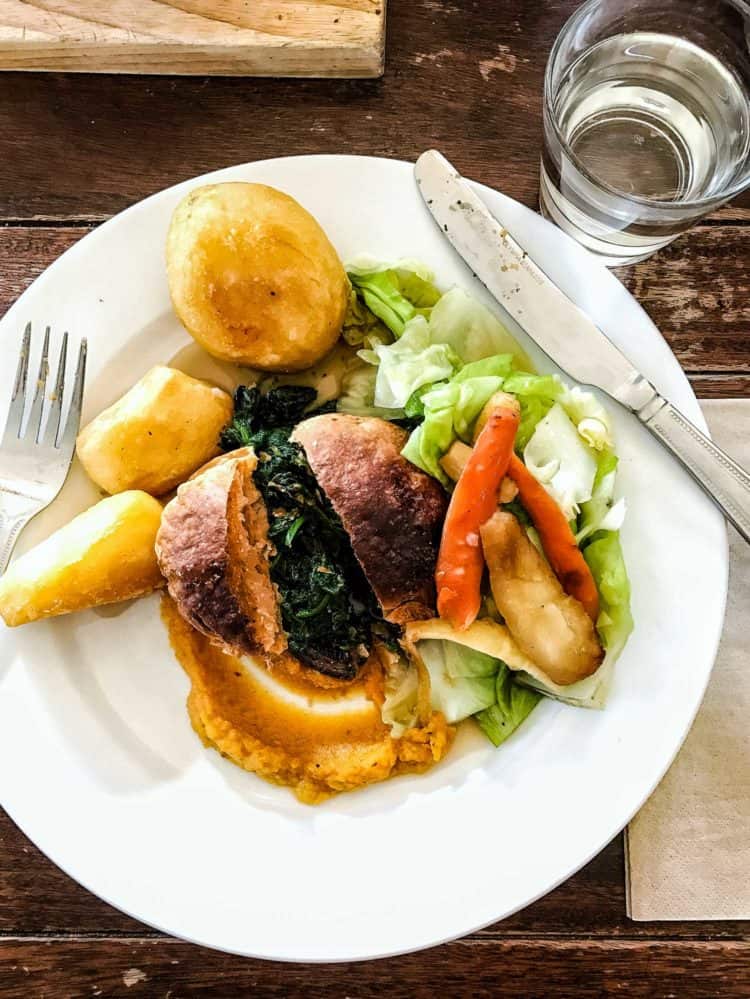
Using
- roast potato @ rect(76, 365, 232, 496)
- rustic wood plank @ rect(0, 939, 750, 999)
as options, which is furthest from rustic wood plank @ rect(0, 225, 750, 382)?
rustic wood plank @ rect(0, 939, 750, 999)

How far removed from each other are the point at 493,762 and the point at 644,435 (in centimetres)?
79

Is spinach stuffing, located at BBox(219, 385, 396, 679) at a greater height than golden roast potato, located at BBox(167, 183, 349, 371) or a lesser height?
lesser

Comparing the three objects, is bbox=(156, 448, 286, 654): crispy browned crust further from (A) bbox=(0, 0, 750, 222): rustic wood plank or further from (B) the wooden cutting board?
(B) the wooden cutting board

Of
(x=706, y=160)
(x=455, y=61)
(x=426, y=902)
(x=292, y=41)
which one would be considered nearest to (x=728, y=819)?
(x=426, y=902)

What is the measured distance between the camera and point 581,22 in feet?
6.24

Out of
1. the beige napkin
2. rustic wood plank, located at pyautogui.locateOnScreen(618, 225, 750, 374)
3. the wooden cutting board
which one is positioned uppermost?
the wooden cutting board

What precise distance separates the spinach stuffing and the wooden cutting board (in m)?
0.86

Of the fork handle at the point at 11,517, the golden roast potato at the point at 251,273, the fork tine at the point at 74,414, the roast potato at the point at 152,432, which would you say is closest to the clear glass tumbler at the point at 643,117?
the golden roast potato at the point at 251,273

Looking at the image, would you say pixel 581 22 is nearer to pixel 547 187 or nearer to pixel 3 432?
pixel 547 187

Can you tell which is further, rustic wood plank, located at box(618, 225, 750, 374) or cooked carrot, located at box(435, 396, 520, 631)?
rustic wood plank, located at box(618, 225, 750, 374)

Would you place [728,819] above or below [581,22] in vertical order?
below

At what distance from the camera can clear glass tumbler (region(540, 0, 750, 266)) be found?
1.89 m

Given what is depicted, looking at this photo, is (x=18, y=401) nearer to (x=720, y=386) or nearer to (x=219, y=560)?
(x=219, y=560)

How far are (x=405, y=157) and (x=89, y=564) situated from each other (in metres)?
1.30
